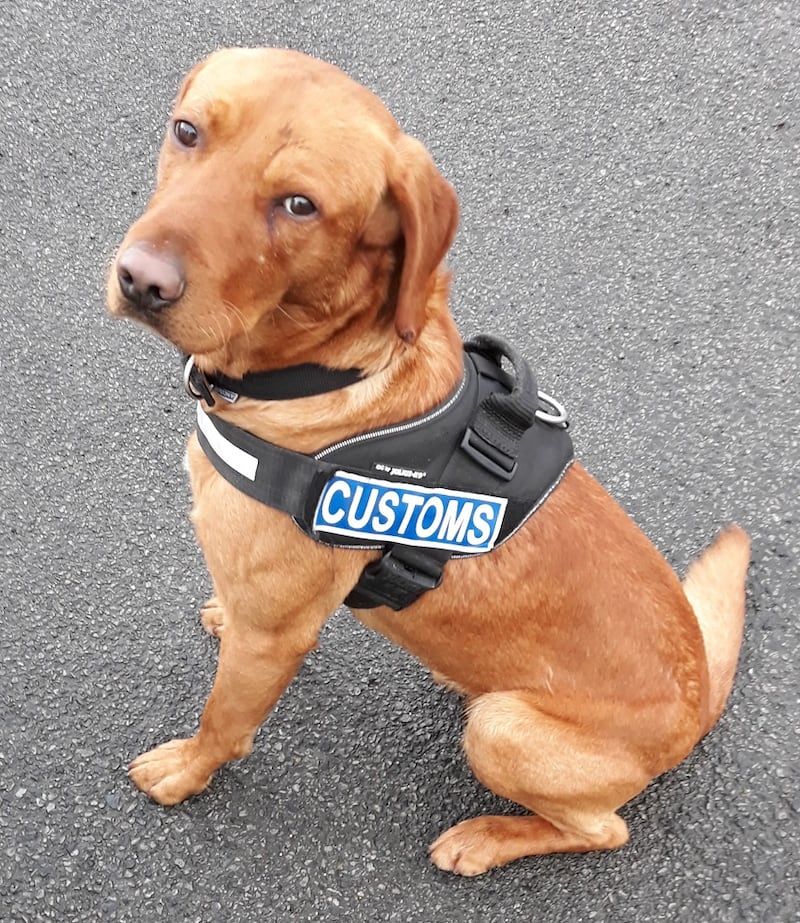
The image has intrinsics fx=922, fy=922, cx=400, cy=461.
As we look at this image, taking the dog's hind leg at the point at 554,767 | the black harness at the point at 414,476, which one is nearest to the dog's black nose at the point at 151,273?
the black harness at the point at 414,476

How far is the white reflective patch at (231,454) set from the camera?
211cm

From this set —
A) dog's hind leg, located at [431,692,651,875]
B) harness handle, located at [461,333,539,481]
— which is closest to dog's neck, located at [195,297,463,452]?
harness handle, located at [461,333,539,481]

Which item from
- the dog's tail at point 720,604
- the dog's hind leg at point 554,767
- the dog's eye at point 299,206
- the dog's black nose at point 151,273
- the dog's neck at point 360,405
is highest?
the dog's eye at point 299,206

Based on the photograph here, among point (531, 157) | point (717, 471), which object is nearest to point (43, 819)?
point (717, 471)

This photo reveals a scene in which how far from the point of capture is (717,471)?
3615 mm

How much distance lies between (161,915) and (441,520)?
140 centimetres

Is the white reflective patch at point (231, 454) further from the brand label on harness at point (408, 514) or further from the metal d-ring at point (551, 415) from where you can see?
the metal d-ring at point (551, 415)

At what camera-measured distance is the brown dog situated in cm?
175

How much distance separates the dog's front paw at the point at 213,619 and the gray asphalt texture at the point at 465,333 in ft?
0.21

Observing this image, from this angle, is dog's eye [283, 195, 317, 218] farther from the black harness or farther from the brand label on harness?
the brand label on harness

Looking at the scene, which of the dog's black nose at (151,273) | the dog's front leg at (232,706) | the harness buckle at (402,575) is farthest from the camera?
the dog's front leg at (232,706)

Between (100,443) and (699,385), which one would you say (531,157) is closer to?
(699,385)

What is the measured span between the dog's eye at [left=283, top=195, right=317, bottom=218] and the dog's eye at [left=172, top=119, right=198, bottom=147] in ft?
0.78

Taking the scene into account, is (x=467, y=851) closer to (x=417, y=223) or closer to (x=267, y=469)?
(x=267, y=469)
